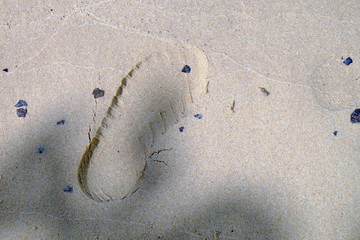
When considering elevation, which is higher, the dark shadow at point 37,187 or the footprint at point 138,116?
the footprint at point 138,116

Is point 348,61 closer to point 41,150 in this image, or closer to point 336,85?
point 336,85

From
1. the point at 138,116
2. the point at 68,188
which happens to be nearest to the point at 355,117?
the point at 138,116

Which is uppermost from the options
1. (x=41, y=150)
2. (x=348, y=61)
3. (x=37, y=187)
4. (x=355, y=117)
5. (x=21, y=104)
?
(x=348, y=61)

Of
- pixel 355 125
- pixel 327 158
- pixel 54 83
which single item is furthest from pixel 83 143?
pixel 355 125

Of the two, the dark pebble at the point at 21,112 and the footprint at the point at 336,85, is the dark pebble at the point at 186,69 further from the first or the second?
the dark pebble at the point at 21,112

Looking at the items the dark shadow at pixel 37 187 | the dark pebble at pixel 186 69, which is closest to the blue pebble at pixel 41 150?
the dark shadow at pixel 37 187

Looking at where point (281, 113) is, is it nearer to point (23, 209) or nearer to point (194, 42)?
point (194, 42)

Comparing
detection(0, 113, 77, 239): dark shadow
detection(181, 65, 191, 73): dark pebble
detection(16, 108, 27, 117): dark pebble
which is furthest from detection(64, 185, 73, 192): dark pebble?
detection(181, 65, 191, 73): dark pebble
